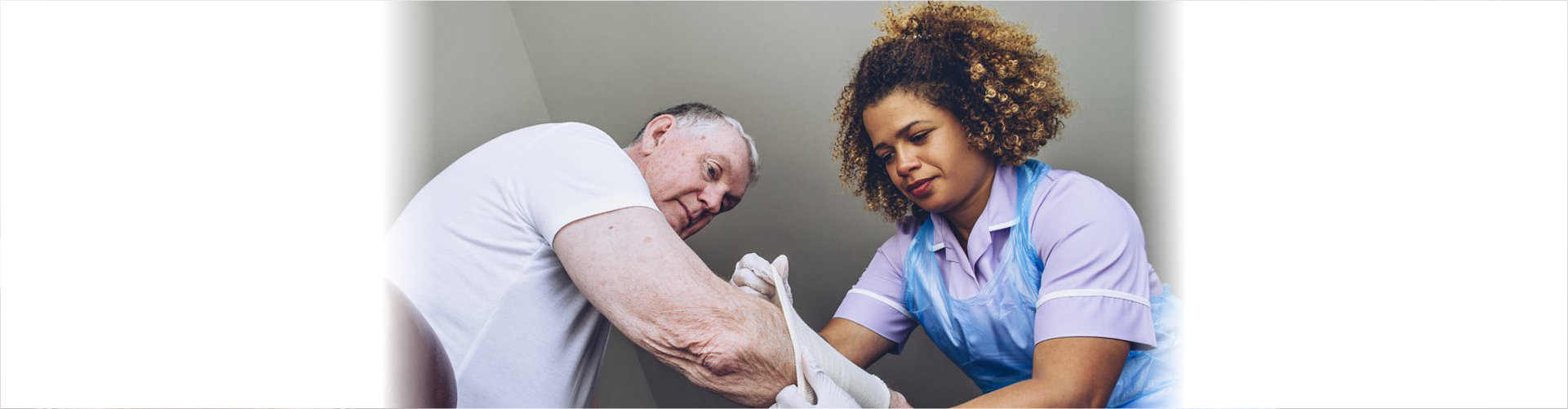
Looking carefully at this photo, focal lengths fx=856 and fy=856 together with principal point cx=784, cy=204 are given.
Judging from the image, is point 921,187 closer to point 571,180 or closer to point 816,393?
point 816,393

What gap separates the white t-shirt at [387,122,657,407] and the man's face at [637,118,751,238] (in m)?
0.09

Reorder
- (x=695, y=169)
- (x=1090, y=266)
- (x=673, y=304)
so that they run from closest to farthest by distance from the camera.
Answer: (x=673, y=304)
(x=1090, y=266)
(x=695, y=169)

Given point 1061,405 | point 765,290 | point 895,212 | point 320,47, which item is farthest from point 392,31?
point 1061,405

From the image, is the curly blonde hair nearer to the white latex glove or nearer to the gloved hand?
the gloved hand

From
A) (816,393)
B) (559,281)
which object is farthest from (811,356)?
(559,281)

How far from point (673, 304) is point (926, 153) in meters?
0.34

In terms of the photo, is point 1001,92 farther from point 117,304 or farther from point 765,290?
point 117,304

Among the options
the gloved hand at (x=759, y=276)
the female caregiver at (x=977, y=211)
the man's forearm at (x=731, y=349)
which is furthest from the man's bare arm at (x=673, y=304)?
the female caregiver at (x=977, y=211)

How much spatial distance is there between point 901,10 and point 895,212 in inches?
9.1

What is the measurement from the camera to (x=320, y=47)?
78cm

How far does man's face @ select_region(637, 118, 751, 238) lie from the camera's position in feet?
3.15

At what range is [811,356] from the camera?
833 mm

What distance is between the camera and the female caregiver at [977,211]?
91cm

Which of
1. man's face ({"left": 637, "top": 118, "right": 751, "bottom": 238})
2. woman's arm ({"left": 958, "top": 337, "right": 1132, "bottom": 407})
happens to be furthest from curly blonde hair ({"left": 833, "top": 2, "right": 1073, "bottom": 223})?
woman's arm ({"left": 958, "top": 337, "right": 1132, "bottom": 407})
